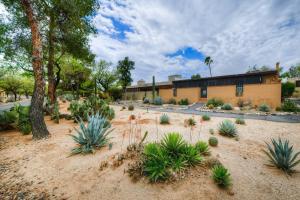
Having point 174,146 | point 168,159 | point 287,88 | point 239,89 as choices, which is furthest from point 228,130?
point 287,88

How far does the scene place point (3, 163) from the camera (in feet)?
14.1

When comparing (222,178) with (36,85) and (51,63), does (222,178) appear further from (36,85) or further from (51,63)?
(51,63)

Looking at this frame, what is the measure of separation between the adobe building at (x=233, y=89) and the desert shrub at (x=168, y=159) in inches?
757

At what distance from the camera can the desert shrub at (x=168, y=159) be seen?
11.1 ft

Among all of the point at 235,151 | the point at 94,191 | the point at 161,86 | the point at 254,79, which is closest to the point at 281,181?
the point at 235,151

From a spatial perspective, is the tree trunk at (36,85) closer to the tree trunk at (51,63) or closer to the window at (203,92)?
the tree trunk at (51,63)

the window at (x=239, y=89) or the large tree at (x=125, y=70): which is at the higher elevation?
the large tree at (x=125, y=70)

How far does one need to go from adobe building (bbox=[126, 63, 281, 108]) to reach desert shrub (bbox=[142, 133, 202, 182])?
19.2 meters

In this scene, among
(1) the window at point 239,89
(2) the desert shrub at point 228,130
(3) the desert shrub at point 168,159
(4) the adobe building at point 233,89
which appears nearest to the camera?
(3) the desert shrub at point 168,159

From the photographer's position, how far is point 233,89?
20641mm

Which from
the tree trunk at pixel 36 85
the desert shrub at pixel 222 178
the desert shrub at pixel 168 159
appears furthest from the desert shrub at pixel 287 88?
the tree trunk at pixel 36 85

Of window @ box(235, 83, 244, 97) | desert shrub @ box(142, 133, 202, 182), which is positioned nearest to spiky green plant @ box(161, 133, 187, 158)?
desert shrub @ box(142, 133, 202, 182)

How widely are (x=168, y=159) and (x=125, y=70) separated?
3014cm

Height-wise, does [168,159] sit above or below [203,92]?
below
